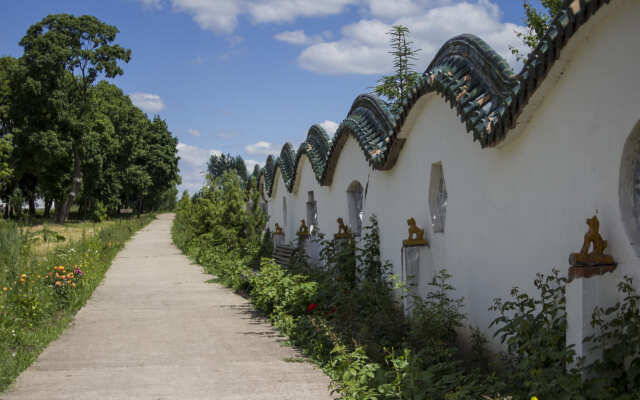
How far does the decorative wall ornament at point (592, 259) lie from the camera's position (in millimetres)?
4043

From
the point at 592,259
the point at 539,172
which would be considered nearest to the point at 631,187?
the point at 592,259

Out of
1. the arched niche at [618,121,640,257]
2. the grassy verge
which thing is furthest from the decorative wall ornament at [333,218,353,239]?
the arched niche at [618,121,640,257]

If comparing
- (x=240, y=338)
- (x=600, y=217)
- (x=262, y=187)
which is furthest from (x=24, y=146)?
(x=600, y=217)

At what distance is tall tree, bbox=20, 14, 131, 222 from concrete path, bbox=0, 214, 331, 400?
93.8ft

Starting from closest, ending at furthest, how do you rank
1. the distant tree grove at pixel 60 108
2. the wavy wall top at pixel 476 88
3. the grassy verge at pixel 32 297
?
the wavy wall top at pixel 476 88, the grassy verge at pixel 32 297, the distant tree grove at pixel 60 108

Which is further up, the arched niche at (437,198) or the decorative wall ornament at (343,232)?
the arched niche at (437,198)

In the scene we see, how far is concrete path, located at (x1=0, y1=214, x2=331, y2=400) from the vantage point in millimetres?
5730

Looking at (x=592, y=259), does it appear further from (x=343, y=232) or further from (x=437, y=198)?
(x=343, y=232)

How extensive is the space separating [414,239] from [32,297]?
19.1 feet

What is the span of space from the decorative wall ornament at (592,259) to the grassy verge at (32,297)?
516cm

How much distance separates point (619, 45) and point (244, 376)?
462 cm

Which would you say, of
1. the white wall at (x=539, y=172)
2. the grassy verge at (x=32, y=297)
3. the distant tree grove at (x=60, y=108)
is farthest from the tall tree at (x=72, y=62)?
the white wall at (x=539, y=172)

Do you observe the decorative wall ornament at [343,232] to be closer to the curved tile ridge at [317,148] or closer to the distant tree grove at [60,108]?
the curved tile ridge at [317,148]

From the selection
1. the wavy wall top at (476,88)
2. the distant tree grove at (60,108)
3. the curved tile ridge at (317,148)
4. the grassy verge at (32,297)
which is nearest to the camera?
the wavy wall top at (476,88)
